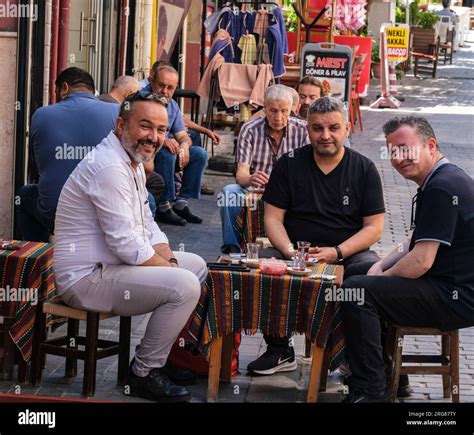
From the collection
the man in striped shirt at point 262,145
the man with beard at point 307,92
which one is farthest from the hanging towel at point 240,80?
the man in striped shirt at point 262,145

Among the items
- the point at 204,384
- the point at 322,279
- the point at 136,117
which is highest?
the point at 136,117

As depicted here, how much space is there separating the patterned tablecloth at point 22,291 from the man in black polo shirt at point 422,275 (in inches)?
64.8

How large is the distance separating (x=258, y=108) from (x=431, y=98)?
12521mm

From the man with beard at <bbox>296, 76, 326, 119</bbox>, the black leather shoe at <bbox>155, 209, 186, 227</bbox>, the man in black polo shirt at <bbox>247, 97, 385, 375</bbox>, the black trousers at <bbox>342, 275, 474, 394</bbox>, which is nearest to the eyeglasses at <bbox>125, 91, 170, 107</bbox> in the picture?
the man in black polo shirt at <bbox>247, 97, 385, 375</bbox>

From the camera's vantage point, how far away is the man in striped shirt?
8398 mm

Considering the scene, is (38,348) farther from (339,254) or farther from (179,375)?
(339,254)

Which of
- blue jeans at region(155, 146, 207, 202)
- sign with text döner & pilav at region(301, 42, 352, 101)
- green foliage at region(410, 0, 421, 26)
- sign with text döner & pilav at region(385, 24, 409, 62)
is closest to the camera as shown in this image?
blue jeans at region(155, 146, 207, 202)

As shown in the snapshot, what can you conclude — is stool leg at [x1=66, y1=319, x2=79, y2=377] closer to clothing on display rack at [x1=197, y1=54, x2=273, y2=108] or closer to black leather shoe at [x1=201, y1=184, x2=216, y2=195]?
black leather shoe at [x1=201, y1=184, x2=216, y2=195]

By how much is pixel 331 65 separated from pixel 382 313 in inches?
336

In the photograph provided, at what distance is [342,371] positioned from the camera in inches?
266

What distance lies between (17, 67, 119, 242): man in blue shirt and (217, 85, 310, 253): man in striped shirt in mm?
1163

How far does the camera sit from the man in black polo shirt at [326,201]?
6848mm

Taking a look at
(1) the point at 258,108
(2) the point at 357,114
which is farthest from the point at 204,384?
(2) the point at 357,114
